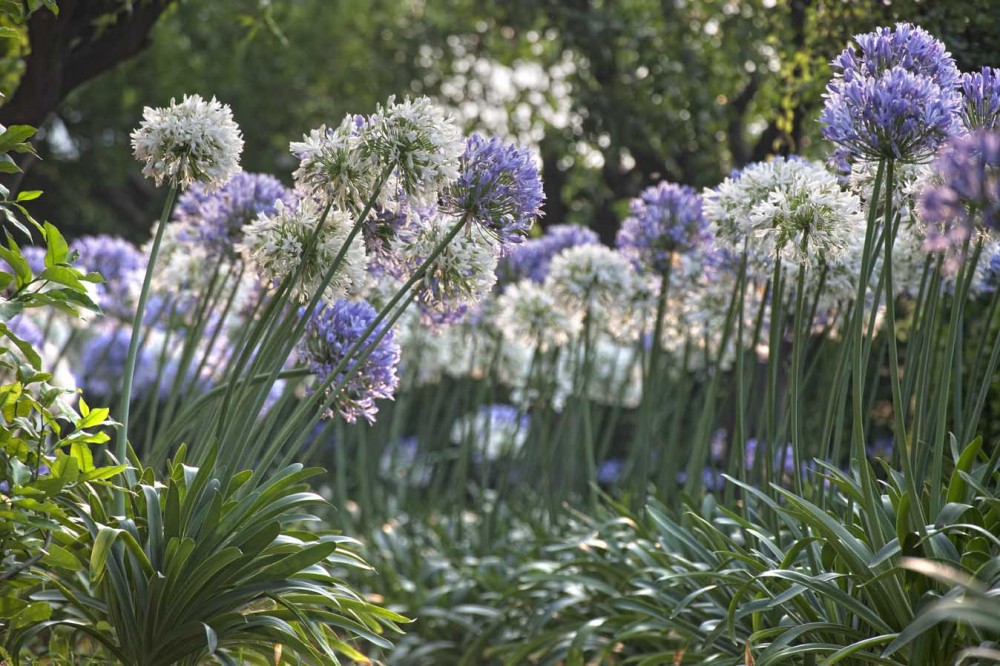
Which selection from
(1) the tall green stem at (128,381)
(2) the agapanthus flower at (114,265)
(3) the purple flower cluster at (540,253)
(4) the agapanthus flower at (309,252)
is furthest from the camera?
(3) the purple flower cluster at (540,253)

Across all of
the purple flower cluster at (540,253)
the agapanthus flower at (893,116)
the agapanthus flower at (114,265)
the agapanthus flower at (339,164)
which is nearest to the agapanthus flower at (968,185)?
the agapanthus flower at (893,116)

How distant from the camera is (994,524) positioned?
2518mm

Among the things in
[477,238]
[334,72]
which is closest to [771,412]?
[477,238]

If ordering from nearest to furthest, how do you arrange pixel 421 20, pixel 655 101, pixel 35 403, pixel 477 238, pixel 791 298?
pixel 35 403 → pixel 477 238 → pixel 791 298 → pixel 655 101 → pixel 421 20

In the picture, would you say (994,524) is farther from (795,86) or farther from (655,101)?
(655,101)

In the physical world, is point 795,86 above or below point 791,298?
above

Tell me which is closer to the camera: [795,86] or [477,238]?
[477,238]

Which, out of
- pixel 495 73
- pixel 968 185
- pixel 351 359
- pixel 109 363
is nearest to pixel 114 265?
pixel 109 363

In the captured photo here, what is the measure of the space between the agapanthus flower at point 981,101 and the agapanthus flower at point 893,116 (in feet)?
0.27

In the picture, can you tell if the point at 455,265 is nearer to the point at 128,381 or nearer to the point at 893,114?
the point at 128,381

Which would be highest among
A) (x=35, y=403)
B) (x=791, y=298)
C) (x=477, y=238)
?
(x=791, y=298)

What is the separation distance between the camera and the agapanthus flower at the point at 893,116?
2357 millimetres

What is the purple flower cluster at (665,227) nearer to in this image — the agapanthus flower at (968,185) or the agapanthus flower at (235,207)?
the agapanthus flower at (235,207)

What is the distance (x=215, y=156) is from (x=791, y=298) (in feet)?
7.96
